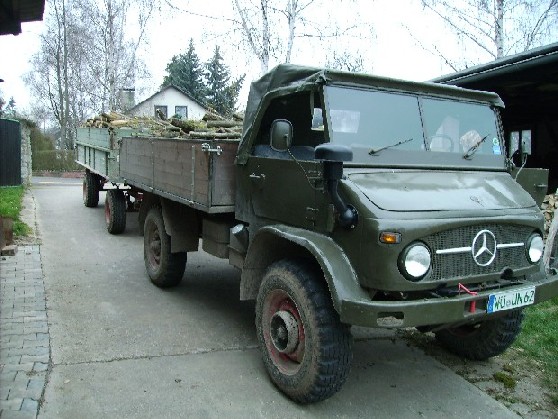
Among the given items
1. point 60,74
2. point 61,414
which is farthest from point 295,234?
point 60,74

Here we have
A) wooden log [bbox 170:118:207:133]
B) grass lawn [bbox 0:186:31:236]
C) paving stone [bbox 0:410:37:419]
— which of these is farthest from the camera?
grass lawn [bbox 0:186:31:236]

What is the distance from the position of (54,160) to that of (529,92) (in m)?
24.0

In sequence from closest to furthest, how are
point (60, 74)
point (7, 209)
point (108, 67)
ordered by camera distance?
point (7, 209)
point (108, 67)
point (60, 74)

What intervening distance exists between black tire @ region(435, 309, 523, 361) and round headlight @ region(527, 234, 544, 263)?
0.50 m

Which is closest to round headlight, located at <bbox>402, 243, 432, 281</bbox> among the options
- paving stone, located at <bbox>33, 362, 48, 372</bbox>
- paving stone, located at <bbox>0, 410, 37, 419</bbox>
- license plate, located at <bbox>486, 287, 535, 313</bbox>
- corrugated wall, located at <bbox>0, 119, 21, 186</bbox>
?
license plate, located at <bbox>486, 287, 535, 313</bbox>

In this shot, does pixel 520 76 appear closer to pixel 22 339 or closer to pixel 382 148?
pixel 382 148

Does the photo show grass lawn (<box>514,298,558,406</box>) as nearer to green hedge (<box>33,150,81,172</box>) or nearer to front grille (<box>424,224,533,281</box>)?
front grille (<box>424,224,533,281</box>)

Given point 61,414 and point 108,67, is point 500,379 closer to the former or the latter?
point 61,414

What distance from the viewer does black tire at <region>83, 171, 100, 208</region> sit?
41.7 feet

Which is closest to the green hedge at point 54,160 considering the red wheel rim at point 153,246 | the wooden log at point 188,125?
the wooden log at point 188,125

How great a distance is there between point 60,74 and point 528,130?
1424 inches

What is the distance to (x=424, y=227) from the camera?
323 centimetres

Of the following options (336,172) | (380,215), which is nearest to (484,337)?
(380,215)

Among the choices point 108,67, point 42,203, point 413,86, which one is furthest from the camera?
point 108,67
